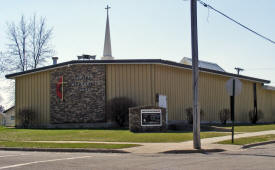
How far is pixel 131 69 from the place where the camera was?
3097 centimetres

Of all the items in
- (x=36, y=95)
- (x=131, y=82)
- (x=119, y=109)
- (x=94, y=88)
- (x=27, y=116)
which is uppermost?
(x=131, y=82)

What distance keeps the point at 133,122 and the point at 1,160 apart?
13.2 meters

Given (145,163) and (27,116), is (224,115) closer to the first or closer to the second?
(27,116)

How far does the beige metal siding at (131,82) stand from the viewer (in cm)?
3077

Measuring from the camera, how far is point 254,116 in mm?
42438

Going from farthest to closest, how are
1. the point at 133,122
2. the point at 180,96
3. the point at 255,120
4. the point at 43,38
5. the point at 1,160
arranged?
the point at 43,38 → the point at 255,120 → the point at 180,96 → the point at 133,122 → the point at 1,160

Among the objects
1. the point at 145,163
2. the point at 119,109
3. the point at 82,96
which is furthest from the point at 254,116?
the point at 145,163

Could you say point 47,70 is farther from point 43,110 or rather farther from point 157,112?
point 157,112

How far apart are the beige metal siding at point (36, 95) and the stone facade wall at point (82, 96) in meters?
1.34

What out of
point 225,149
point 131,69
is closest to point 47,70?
point 131,69

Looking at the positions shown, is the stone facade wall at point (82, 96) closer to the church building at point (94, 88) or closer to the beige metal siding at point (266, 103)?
the church building at point (94, 88)

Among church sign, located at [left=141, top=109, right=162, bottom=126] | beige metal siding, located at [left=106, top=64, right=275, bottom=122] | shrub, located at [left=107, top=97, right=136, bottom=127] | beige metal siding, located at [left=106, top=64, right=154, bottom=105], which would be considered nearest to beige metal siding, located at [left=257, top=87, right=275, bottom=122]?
beige metal siding, located at [left=106, top=64, right=275, bottom=122]

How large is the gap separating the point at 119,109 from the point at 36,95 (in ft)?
28.1

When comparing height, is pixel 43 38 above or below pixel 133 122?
above
